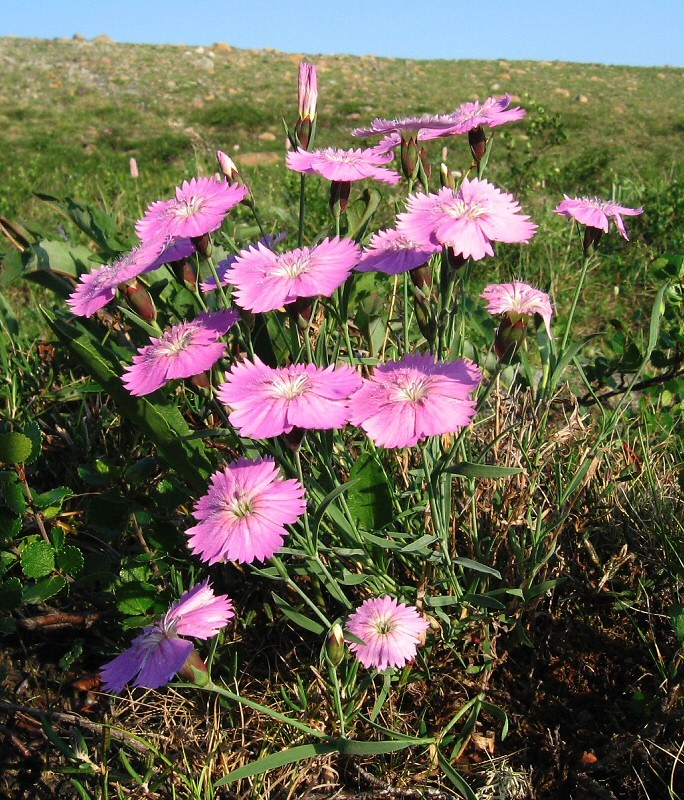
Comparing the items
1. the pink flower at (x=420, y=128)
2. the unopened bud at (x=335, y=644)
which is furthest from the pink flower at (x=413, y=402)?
the pink flower at (x=420, y=128)

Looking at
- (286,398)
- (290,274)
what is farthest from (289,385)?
(290,274)

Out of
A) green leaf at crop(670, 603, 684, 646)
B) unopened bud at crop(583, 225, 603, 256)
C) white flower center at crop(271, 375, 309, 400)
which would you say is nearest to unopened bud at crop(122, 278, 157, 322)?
white flower center at crop(271, 375, 309, 400)

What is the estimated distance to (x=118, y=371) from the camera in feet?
3.75

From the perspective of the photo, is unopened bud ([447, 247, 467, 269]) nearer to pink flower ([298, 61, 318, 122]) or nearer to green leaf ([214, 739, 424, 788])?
pink flower ([298, 61, 318, 122])

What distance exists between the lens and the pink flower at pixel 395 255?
2.93ft

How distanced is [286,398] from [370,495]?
0.33m

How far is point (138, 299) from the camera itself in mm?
898

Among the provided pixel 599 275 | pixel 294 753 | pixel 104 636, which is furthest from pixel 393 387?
pixel 599 275

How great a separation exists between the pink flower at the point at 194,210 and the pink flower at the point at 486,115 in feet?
1.10

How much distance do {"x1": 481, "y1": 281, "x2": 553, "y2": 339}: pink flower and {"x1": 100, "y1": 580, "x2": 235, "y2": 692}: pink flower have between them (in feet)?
1.69

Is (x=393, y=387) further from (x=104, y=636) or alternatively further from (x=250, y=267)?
(x=104, y=636)

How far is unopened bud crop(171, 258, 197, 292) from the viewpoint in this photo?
0.97 meters

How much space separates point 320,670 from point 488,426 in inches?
23.2

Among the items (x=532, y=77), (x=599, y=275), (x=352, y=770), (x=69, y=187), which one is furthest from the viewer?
(x=532, y=77)
